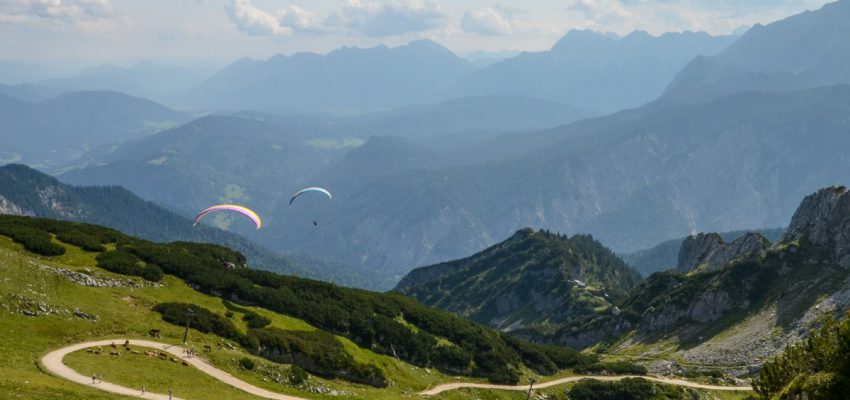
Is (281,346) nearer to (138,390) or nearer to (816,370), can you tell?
(138,390)

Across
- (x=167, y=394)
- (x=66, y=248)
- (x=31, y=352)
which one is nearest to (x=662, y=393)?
(x=167, y=394)

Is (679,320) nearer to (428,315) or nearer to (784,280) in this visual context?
(784,280)

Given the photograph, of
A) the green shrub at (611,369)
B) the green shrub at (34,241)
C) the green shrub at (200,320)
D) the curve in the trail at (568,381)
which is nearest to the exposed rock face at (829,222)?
the curve in the trail at (568,381)

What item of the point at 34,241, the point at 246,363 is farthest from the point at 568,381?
the point at 34,241

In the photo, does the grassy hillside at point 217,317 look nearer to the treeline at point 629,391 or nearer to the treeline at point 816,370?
the treeline at point 629,391

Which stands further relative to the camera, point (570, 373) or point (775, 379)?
point (570, 373)

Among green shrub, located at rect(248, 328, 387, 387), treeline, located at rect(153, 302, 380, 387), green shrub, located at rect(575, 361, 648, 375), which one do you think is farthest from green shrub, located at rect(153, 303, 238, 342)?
green shrub, located at rect(575, 361, 648, 375)

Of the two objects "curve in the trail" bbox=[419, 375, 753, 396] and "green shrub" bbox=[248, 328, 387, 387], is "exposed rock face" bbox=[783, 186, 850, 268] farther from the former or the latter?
"green shrub" bbox=[248, 328, 387, 387]

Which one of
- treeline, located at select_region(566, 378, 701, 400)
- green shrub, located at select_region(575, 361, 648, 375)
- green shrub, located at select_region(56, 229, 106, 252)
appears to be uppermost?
green shrub, located at select_region(56, 229, 106, 252)
